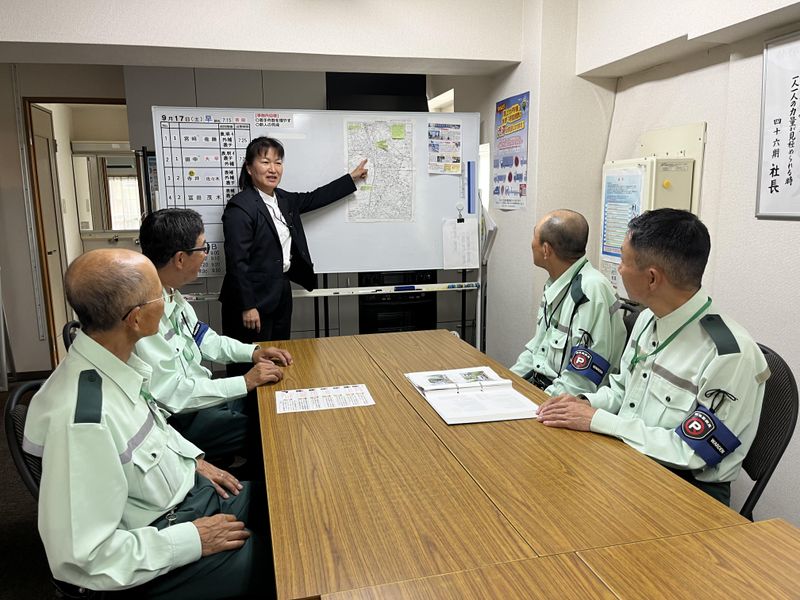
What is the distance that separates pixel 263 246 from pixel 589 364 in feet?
6.43

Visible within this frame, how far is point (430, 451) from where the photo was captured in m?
1.50

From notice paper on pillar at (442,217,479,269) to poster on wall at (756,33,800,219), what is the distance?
1807 mm

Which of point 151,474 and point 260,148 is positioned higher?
point 260,148

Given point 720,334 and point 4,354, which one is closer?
point 720,334

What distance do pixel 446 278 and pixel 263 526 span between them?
3.48 metres

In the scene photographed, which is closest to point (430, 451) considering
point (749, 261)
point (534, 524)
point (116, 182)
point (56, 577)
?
point (534, 524)

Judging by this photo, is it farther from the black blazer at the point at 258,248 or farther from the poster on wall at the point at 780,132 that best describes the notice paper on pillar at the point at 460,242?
the poster on wall at the point at 780,132

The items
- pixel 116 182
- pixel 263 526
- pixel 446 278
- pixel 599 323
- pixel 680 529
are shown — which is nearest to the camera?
pixel 680 529

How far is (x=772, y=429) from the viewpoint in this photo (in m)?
1.47

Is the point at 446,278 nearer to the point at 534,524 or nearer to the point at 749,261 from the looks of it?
the point at 749,261

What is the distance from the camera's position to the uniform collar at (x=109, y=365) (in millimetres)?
1232

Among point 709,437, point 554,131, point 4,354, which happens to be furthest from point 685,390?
point 4,354

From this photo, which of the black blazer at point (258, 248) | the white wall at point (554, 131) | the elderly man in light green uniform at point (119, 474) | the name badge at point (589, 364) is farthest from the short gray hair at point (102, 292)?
the white wall at point (554, 131)

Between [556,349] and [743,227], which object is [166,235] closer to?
[556,349]
